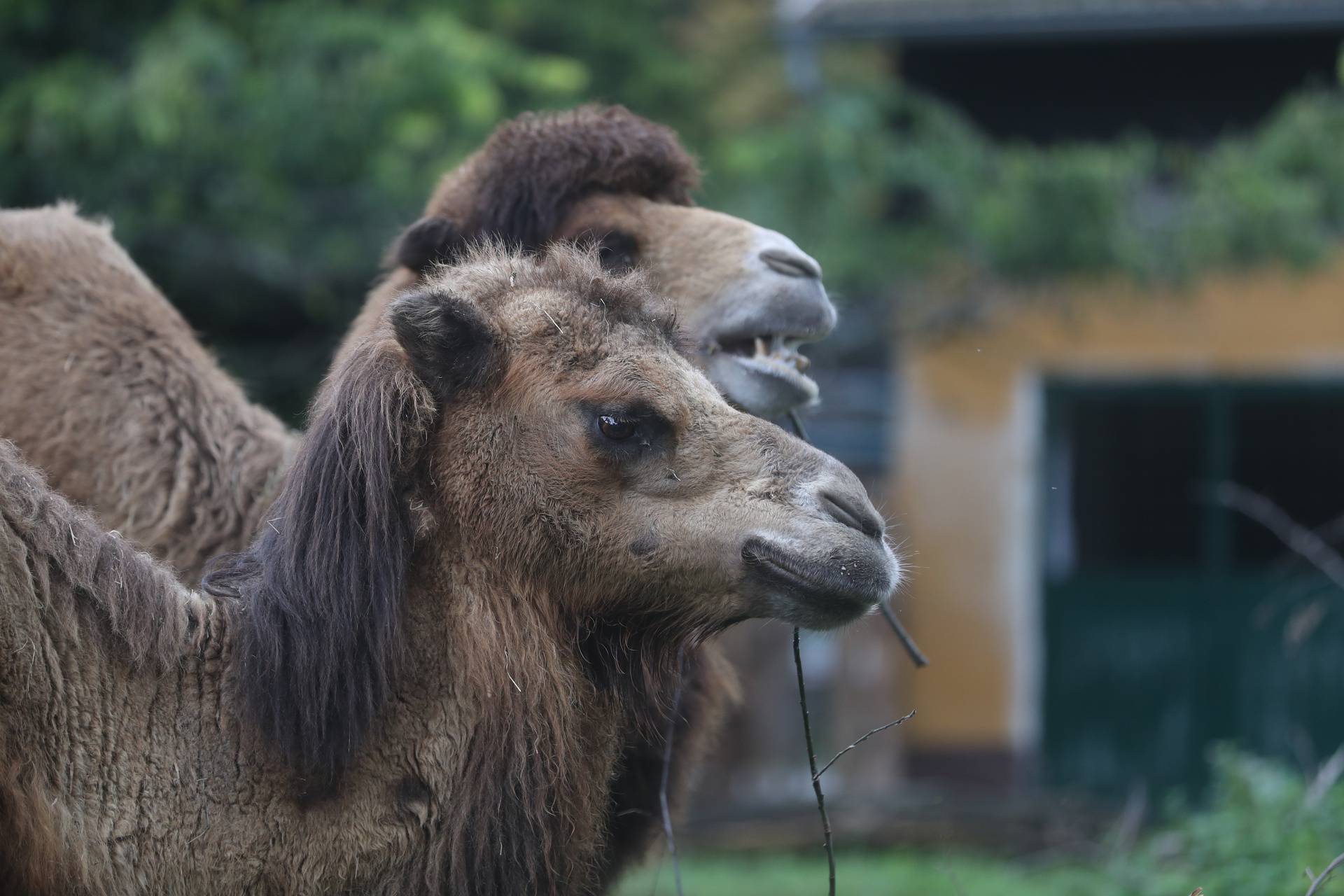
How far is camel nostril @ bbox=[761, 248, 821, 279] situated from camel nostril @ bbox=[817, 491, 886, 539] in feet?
4.13

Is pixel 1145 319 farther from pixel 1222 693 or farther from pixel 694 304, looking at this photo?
pixel 694 304

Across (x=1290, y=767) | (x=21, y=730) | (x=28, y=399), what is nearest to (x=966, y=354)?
(x=1290, y=767)

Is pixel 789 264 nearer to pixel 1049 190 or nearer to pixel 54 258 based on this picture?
pixel 54 258

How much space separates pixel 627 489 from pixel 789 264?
1.29 metres

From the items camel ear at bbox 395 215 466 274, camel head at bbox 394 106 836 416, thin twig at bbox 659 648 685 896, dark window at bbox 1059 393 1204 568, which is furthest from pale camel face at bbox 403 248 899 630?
dark window at bbox 1059 393 1204 568

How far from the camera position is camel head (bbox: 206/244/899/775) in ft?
9.53

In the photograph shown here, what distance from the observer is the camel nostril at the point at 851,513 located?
→ 9.71 ft

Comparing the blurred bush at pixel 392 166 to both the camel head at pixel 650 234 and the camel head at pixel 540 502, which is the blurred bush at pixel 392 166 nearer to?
the camel head at pixel 650 234

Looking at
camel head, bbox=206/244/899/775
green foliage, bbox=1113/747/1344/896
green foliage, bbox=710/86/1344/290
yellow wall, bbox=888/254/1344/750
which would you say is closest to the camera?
camel head, bbox=206/244/899/775

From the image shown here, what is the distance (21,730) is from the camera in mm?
2621

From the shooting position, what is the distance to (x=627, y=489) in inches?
120

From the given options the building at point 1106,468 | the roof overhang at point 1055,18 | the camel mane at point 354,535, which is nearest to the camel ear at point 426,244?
the camel mane at point 354,535

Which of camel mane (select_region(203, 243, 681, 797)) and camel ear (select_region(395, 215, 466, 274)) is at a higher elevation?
camel ear (select_region(395, 215, 466, 274))

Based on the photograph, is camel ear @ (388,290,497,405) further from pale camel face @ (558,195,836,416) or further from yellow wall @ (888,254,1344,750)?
yellow wall @ (888,254,1344,750)
